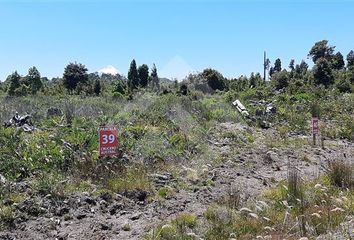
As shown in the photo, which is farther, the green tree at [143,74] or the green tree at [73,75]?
the green tree at [143,74]

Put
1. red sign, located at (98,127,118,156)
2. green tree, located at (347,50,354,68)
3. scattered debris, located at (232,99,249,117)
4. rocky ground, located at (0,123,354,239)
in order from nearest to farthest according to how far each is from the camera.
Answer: rocky ground, located at (0,123,354,239) → red sign, located at (98,127,118,156) → scattered debris, located at (232,99,249,117) → green tree, located at (347,50,354,68)

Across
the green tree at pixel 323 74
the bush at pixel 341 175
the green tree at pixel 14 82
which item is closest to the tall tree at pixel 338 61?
the green tree at pixel 323 74

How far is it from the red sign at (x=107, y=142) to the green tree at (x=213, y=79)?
31.1 meters

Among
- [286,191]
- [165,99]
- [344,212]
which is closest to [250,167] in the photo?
[286,191]

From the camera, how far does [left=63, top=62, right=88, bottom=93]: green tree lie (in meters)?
38.3

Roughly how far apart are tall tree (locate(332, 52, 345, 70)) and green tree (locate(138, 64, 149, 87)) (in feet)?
61.2

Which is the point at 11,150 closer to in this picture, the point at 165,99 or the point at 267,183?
the point at 267,183

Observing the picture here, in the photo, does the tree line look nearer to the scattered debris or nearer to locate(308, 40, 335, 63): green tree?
locate(308, 40, 335, 63): green tree

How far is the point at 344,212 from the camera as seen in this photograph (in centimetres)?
573

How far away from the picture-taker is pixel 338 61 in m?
43.8

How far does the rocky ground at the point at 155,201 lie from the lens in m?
5.74

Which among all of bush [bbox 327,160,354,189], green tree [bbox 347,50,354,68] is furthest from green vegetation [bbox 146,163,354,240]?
green tree [bbox 347,50,354,68]

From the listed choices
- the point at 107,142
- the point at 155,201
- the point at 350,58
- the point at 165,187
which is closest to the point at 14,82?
the point at 107,142

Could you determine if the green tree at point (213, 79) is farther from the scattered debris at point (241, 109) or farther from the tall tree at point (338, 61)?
the scattered debris at point (241, 109)
